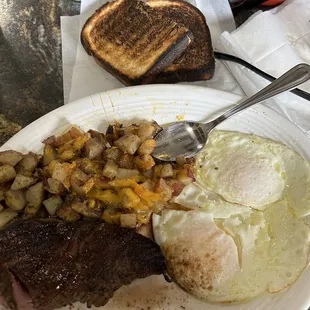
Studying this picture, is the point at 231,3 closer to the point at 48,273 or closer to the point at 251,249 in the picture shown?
the point at 251,249

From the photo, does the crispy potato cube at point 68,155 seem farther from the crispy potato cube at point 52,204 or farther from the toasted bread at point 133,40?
the toasted bread at point 133,40

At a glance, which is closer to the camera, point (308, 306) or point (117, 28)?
point (308, 306)

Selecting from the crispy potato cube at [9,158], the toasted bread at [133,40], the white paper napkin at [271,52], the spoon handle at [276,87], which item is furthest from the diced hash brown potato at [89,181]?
the white paper napkin at [271,52]

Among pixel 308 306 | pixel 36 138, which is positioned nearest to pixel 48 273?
pixel 36 138

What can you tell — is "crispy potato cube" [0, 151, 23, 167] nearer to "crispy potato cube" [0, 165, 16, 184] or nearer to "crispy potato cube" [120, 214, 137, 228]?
"crispy potato cube" [0, 165, 16, 184]

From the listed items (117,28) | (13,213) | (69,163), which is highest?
(117,28)

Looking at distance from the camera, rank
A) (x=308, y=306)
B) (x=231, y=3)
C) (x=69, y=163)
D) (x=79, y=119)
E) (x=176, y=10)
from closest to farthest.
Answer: (x=308, y=306) < (x=69, y=163) < (x=79, y=119) < (x=176, y=10) < (x=231, y=3)
